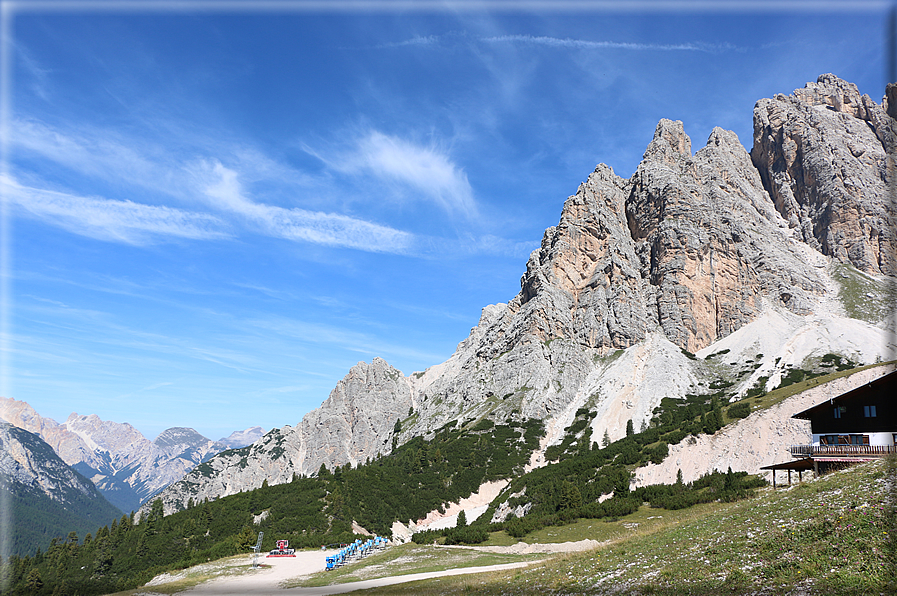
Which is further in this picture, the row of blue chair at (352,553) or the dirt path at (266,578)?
the row of blue chair at (352,553)

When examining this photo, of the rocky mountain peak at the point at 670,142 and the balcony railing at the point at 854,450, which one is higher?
the rocky mountain peak at the point at 670,142

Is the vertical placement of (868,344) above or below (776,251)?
below

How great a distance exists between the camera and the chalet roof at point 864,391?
32.0 m

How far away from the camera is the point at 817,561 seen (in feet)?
43.8

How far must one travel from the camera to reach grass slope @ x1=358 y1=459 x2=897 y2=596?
12.5 metres

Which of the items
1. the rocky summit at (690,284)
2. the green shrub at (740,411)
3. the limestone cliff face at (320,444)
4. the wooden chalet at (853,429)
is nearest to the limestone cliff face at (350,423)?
the limestone cliff face at (320,444)

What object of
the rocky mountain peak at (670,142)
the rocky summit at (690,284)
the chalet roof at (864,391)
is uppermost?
the rocky mountain peak at (670,142)

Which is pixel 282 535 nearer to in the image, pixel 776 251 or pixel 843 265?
pixel 776 251

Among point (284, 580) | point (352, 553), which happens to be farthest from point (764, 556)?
point (352, 553)

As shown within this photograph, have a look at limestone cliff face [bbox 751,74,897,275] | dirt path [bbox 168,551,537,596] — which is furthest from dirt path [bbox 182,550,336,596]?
limestone cliff face [bbox 751,74,897,275]

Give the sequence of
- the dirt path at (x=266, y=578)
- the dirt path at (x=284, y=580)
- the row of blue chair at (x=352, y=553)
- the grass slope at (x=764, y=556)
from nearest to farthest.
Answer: the grass slope at (x=764, y=556)
the dirt path at (x=284, y=580)
the dirt path at (x=266, y=578)
the row of blue chair at (x=352, y=553)

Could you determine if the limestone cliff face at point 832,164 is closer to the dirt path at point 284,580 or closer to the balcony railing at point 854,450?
the balcony railing at point 854,450

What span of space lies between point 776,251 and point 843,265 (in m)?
21.3

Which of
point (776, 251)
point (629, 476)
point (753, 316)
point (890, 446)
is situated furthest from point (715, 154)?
point (890, 446)
